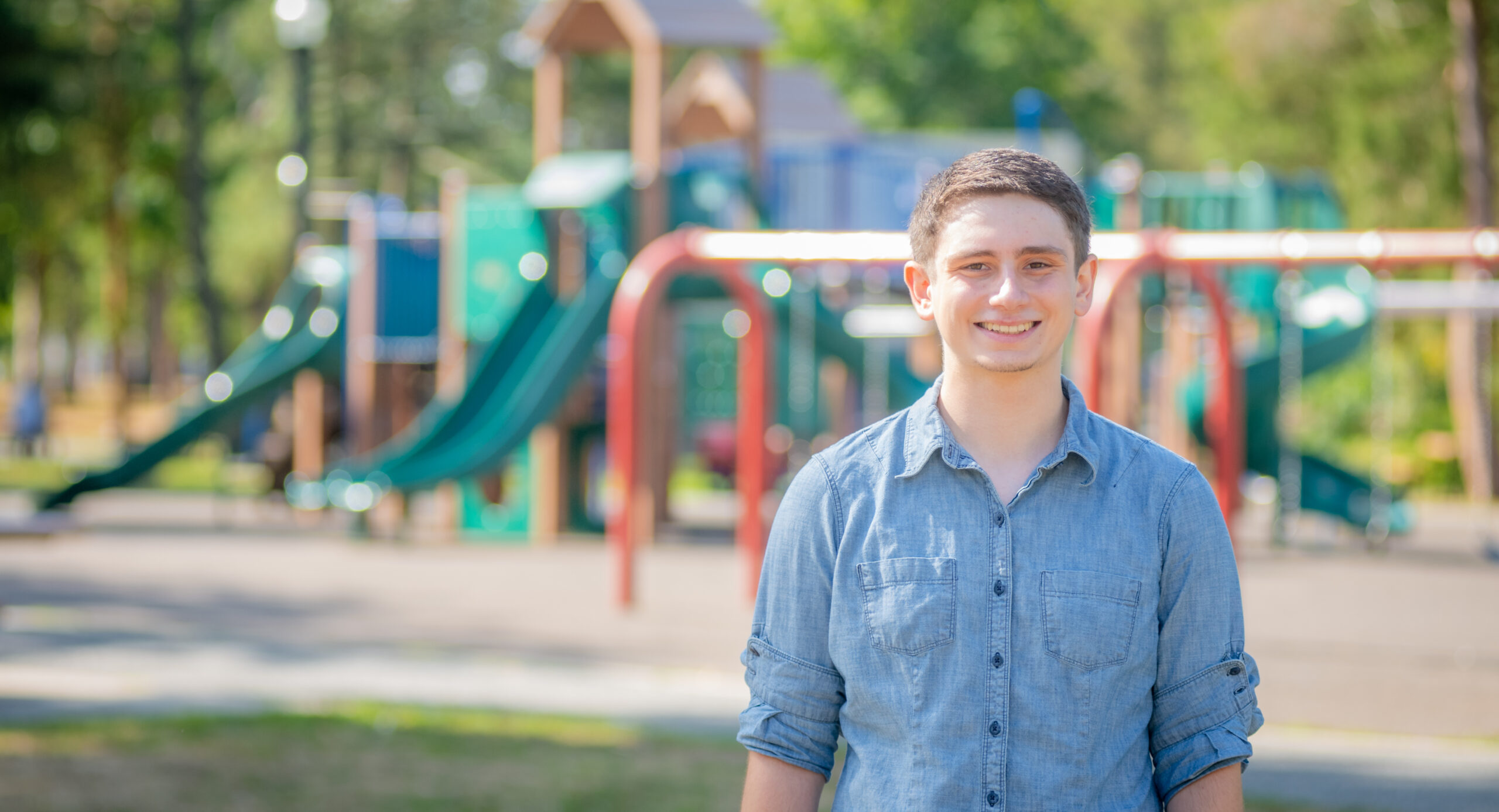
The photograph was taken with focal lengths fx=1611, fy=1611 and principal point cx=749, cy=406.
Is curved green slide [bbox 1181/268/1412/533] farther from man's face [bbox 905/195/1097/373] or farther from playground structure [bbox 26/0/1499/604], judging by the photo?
man's face [bbox 905/195/1097/373]

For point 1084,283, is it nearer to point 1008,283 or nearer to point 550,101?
point 1008,283

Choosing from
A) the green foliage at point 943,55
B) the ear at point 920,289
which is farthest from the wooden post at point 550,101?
the green foliage at point 943,55

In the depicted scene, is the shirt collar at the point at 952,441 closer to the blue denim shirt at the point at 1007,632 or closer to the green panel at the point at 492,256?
the blue denim shirt at the point at 1007,632

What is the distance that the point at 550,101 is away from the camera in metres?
17.9

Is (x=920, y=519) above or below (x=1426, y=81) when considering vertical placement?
below

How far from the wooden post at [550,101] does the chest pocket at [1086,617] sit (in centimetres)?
1609

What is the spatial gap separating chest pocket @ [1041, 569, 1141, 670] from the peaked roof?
1492cm

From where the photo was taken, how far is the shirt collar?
6.98 ft

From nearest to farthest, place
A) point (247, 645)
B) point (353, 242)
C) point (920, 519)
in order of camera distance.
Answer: point (920, 519) → point (247, 645) → point (353, 242)

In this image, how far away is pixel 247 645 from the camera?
376 inches

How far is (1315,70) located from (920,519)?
30.2m

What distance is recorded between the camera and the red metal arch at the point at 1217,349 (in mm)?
9656

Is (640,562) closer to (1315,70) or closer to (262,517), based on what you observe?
(262,517)

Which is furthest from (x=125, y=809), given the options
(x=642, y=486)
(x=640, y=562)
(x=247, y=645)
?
(x=642, y=486)
